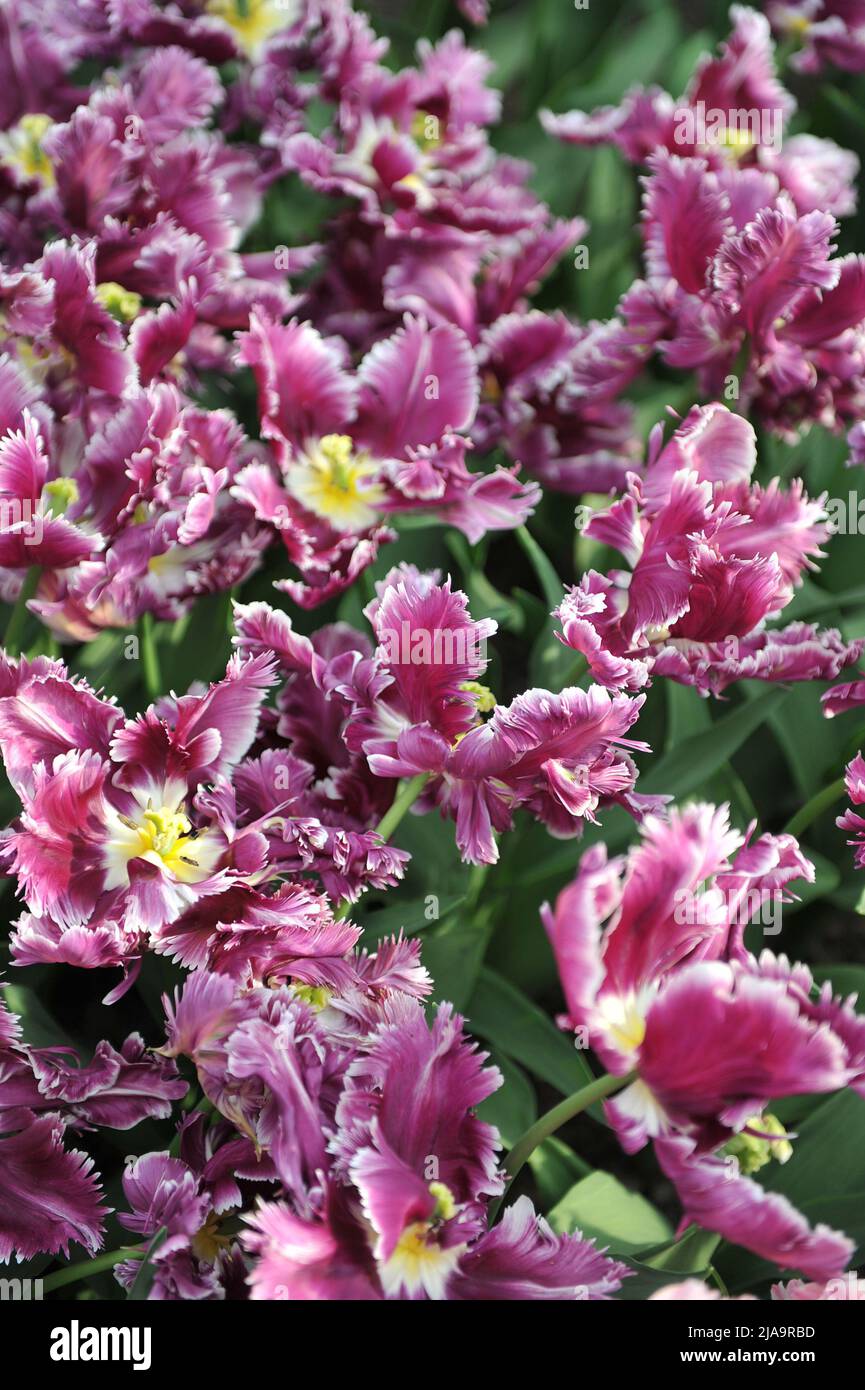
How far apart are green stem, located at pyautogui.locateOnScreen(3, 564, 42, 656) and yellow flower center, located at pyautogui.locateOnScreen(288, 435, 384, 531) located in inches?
9.8

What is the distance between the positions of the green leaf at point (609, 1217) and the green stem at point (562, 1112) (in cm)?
11

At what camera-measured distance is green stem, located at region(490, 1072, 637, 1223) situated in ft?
2.39

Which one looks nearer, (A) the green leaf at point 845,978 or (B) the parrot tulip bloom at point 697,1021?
(B) the parrot tulip bloom at point 697,1021

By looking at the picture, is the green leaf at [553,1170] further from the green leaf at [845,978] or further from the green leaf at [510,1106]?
the green leaf at [845,978]

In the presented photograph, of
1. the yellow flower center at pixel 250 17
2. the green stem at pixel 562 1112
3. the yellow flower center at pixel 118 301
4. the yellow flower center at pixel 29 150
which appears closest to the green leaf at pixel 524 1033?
the green stem at pixel 562 1112

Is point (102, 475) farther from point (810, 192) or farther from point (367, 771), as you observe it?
point (810, 192)

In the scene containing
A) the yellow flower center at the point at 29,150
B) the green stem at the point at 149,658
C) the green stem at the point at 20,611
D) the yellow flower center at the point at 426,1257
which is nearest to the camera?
the yellow flower center at the point at 426,1257

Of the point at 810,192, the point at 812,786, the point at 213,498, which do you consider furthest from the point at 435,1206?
the point at 810,192

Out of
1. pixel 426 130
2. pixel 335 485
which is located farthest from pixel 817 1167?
pixel 426 130

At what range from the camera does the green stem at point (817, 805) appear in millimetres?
1032

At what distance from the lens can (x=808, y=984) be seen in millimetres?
727

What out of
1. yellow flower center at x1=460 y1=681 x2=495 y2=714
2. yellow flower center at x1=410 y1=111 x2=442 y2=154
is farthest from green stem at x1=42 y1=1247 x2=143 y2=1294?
yellow flower center at x1=410 y1=111 x2=442 y2=154

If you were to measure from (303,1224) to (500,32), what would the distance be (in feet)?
6.10

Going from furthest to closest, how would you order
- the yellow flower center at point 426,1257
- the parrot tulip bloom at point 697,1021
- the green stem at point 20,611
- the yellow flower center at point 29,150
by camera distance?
the yellow flower center at point 29,150
the green stem at point 20,611
the yellow flower center at point 426,1257
the parrot tulip bloom at point 697,1021
